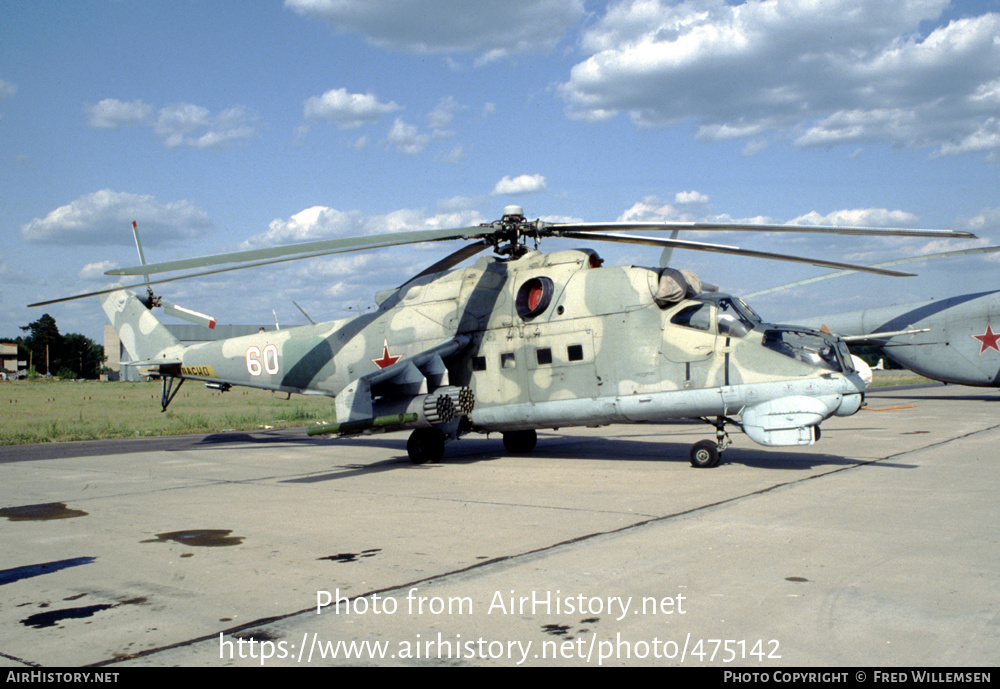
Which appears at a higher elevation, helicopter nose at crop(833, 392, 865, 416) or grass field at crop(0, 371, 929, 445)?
helicopter nose at crop(833, 392, 865, 416)

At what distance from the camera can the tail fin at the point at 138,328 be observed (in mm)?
17719

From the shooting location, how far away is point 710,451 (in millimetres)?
11492

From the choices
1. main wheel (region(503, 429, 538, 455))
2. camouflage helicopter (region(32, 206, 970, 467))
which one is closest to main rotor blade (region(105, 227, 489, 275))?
camouflage helicopter (region(32, 206, 970, 467))

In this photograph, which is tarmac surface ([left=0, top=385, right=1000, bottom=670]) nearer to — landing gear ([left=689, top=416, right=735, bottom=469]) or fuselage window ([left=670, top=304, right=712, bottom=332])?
landing gear ([left=689, top=416, right=735, bottom=469])

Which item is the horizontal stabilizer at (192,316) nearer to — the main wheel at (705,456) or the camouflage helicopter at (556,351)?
A: the camouflage helicopter at (556,351)

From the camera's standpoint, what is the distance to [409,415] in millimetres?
12602

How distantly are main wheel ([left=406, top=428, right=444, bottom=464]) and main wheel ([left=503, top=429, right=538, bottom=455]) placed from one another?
180 centimetres

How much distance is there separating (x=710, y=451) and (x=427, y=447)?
498 cm

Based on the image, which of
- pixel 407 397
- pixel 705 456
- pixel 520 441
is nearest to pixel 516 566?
pixel 705 456

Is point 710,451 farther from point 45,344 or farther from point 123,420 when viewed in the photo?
point 45,344

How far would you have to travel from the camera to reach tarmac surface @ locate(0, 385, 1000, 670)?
4.24m

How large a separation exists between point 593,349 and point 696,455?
7.62 ft

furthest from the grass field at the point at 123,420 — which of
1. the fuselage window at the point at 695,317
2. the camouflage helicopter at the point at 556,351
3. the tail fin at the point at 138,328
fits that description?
the fuselage window at the point at 695,317

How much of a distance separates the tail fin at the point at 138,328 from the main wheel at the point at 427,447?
25.1ft
